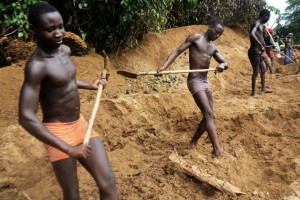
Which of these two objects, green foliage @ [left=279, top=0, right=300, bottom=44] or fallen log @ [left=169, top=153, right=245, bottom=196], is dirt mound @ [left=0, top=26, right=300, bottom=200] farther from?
green foliage @ [left=279, top=0, right=300, bottom=44]

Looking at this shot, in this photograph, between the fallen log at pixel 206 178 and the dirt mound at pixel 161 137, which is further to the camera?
the dirt mound at pixel 161 137

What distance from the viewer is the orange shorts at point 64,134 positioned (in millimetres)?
2492

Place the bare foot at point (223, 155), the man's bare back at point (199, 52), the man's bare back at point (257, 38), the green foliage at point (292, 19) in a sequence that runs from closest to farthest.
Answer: the bare foot at point (223, 155) < the man's bare back at point (199, 52) < the man's bare back at point (257, 38) < the green foliage at point (292, 19)

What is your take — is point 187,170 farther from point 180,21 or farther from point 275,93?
point 180,21

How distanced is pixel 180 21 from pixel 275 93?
395 centimetres

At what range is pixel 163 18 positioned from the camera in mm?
7125

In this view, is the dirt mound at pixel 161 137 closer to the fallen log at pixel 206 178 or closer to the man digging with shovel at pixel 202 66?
the fallen log at pixel 206 178

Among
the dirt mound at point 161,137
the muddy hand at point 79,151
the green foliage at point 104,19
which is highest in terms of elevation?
the green foliage at point 104,19

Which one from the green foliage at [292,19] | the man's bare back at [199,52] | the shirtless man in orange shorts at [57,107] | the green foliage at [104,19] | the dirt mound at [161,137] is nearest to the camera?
the shirtless man in orange shorts at [57,107]

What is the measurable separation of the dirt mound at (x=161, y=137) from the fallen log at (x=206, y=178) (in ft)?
0.20

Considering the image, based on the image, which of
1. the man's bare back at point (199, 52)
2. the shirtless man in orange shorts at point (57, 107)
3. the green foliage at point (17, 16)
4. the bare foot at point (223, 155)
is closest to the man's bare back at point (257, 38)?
the man's bare back at point (199, 52)

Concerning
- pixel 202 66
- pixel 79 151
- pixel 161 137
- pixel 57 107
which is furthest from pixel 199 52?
pixel 79 151

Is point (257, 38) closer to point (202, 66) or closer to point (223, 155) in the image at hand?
point (202, 66)

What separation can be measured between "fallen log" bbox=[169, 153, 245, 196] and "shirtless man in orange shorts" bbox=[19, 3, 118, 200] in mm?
1353
